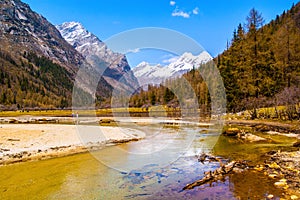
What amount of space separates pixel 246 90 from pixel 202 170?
38621 millimetres

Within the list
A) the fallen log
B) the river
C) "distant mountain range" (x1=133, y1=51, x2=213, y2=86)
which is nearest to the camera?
the river

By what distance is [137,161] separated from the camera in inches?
743

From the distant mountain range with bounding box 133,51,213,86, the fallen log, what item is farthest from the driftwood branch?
the distant mountain range with bounding box 133,51,213,86

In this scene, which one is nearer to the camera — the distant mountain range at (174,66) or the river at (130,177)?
the river at (130,177)

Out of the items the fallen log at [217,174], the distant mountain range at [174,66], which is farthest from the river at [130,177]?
the distant mountain range at [174,66]

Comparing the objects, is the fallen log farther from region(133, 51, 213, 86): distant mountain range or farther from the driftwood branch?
region(133, 51, 213, 86): distant mountain range

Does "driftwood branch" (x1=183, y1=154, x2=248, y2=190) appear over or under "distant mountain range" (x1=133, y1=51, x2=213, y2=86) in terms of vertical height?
under

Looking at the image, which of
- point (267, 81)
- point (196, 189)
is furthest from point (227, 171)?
point (267, 81)

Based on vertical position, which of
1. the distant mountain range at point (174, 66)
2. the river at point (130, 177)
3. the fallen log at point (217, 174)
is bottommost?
the river at point (130, 177)

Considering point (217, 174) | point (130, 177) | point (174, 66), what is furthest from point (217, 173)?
point (174, 66)

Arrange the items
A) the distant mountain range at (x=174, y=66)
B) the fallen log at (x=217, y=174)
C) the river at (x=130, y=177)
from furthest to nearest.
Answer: the distant mountain range at (x=174, y=66) → the fallen log at (x=217, y=174) → the river at (x=130, y=177)

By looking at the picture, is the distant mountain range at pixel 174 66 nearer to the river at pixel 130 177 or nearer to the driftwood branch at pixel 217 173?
the river at pixel 130 177

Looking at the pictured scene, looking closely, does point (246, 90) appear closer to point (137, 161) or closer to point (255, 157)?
point (255, 157)

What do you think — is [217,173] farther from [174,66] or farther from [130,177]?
[174,66]
